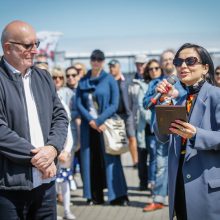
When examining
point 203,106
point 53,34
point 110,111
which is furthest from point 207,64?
point 53,34

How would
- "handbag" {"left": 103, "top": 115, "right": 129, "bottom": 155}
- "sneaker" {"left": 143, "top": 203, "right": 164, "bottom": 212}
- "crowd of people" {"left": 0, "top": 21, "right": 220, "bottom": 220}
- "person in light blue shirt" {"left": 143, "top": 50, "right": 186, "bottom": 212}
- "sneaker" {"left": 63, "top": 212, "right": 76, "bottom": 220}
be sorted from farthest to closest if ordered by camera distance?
"handbag" {"left": 103, "top": 115, "right": 129, "bottom": 155} < "sneaker" {"left": 143, "top": 203, "right": 164, "bottom": 212} < "person in light blue shirt" {"left": 143, "top": 50, "right": 186, "bottom": 212} < "sneaker" {"left": 63, "top": 212, "right": 76, "bottom": 220} < "crowd of people" {"left": 0, "top": 21, "right": 220, "bottom": 220}

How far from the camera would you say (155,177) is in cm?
650

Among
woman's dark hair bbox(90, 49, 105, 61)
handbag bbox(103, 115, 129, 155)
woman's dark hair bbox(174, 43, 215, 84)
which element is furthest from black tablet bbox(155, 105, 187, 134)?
woman's dark hair bbox(90, 49, 105, 61)

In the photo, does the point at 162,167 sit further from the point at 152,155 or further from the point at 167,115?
the point at 167,115

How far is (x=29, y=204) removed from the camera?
3348 mm

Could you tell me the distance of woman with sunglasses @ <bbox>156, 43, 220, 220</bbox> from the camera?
127 inches

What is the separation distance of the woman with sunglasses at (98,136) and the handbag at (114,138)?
90 millimetres

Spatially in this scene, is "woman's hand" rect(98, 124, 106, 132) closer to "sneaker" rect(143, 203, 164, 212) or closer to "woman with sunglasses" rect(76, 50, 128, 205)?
"woman with sunglasses" rect(76, 50, 128, 205)

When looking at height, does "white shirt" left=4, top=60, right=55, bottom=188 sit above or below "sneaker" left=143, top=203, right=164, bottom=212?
above

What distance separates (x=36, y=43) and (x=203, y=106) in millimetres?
1229

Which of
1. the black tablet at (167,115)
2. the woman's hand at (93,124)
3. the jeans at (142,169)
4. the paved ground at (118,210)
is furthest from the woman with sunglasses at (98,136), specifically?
the black tablet at (167,115)

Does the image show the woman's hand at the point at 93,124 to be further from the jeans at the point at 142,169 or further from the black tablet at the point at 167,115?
the black tablet at the point at 167,115

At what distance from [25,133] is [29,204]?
0.50m

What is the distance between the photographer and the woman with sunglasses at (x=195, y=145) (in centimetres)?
323
